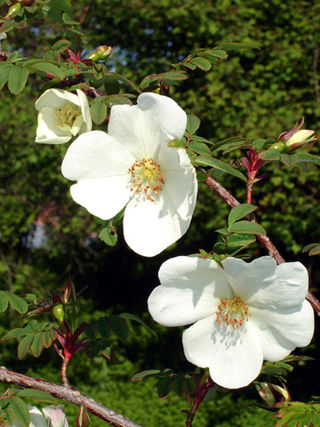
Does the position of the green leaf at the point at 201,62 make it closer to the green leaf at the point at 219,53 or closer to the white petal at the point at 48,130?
the green leaf at the point at 219,53

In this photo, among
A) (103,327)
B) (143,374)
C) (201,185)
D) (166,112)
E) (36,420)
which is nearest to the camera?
(166,112)

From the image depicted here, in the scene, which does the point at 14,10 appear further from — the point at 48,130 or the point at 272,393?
the point at 272,393

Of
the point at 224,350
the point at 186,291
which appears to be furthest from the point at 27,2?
the point at 224,350

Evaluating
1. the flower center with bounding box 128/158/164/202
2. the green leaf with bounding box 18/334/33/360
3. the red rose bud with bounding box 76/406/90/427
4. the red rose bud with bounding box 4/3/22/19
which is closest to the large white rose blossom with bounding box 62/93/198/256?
the flower center with bounding box 128/158/164/202

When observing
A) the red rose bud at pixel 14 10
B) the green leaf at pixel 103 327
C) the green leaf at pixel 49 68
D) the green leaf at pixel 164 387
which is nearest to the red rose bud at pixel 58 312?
the green leaf at pixel 103 327

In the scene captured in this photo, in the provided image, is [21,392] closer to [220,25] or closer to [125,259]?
[220,25]

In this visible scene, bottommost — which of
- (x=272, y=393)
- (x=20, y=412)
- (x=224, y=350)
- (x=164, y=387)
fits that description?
(x=164, y=387)

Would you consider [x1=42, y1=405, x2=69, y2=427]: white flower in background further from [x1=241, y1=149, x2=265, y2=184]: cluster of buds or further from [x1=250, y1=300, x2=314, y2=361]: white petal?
[x1=241, y1=149, x2=265, y2=184]: cluster of buds
